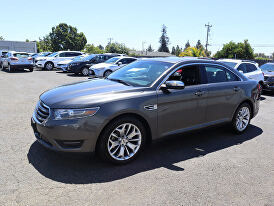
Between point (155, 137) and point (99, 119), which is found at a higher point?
point (99, 119)

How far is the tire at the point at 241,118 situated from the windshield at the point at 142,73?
2033 millimetres

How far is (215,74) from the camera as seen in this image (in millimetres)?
5043

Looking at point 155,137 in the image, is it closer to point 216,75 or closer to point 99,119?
point 99,119

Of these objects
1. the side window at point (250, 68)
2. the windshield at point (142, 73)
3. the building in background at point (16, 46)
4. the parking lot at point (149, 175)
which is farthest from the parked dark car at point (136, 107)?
the building in background at point (16, 46)

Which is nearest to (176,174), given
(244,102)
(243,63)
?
(244,102)

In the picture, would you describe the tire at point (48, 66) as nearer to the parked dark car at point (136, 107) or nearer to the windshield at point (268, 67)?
the windshield at point (268, 67)

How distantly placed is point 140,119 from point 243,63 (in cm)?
802

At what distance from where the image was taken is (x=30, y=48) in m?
54.6

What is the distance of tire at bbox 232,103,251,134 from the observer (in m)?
5.42

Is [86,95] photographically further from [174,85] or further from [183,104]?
[183,104]

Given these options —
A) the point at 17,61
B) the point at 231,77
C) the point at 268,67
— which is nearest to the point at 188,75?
the point at 231,77

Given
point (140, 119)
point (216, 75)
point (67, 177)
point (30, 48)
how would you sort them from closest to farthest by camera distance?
1. point (67, 177)
2. point (140, 119)
3. point (216, 75)
4. point (30, 48)

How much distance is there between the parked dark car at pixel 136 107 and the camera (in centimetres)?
349

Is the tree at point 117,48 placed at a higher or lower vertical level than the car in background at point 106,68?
higher
